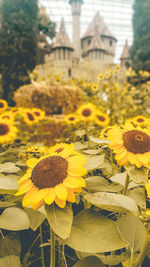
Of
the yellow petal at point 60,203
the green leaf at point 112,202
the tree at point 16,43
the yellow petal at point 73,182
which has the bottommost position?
the green leaf at point 112,202

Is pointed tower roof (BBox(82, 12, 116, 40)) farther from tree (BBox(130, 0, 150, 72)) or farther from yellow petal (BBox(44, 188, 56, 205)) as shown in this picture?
yellow petal (BBox(44, 188, 56, 205))

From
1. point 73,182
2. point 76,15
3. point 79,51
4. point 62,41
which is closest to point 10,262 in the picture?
point 73,182

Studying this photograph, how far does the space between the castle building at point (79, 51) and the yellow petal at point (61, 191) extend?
5880mm

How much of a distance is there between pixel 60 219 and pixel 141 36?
11.4 metres

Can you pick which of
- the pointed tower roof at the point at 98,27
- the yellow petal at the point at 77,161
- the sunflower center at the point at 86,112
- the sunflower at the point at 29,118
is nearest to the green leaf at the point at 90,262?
the yellow petal at the point at 77,161

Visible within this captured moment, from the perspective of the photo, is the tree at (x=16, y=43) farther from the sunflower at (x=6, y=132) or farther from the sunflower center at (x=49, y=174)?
the sunflower center at (x=49, y=174)

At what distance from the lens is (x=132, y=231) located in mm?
381

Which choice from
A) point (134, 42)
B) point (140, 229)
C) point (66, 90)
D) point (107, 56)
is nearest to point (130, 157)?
point (140, 229)

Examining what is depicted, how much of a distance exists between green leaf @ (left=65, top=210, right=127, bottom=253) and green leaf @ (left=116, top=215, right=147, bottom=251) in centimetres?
4

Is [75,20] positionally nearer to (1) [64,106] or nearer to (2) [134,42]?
(2) [134,42]

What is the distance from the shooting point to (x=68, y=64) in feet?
50.7

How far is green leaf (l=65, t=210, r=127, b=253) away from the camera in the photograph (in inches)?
11.8

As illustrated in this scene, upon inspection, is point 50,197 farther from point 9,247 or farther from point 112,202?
point 9,247

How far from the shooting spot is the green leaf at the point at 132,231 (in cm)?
37
